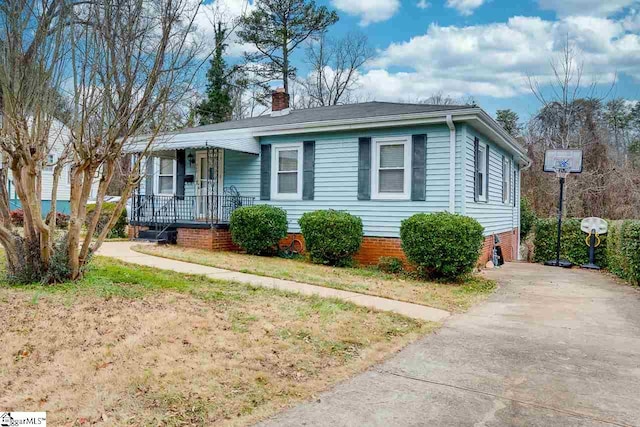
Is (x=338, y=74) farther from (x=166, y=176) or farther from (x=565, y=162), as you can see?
(x=166, y=176)

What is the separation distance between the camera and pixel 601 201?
879 inches

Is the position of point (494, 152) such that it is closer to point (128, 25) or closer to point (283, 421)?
point (128, 25)

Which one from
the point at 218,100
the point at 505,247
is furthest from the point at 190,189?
the point at 218,100

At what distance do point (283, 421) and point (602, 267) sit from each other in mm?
13242

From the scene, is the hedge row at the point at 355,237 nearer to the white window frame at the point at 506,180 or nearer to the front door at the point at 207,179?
the front door at the point at 207,179

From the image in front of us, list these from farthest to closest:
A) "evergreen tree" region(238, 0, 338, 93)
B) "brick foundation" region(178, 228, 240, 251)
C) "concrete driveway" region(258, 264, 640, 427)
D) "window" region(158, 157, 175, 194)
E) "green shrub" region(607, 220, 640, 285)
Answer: "evergreen tree" region(238, 0, 338, 93), "window" region(158, 157, 175, 194), "brick foundation" region(178, 228, 240, 251), "green shrub" region(607, 220, 640, 285), "concrete driveway" region(258, 264, 640, 427)

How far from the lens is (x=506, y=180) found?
598 inches

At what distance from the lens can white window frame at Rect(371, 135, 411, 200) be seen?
35.3ft

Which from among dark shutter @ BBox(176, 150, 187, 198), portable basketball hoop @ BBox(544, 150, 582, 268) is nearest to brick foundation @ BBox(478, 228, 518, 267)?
portable basketball hoop @ BBox(544, 150, 582, 268)

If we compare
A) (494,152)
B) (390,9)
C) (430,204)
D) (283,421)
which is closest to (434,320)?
(283,421)

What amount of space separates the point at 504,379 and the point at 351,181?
7.88 meters

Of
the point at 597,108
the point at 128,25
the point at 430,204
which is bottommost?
the point at 430,204

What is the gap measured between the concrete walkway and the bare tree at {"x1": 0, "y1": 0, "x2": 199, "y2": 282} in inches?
98.0

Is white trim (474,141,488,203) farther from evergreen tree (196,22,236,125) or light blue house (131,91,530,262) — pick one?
evergreen tree (196,22,236,125)
